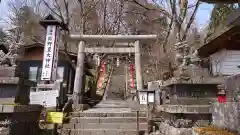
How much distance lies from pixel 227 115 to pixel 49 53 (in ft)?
32.3

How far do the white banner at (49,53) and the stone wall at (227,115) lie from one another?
8797 mm

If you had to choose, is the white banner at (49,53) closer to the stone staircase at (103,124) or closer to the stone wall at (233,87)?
the stone staircase at (103,124)

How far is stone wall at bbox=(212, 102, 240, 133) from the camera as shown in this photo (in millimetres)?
4141

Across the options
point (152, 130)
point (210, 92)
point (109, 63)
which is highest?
point (109, 63)

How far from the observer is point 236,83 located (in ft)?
14.9

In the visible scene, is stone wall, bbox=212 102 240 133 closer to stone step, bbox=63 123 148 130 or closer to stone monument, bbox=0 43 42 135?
stone step, bbox=63 123 148 130

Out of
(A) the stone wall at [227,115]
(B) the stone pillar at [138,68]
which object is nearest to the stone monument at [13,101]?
(A) the stone wall at [227,115]

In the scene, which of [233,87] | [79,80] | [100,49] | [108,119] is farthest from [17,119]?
[100,49]

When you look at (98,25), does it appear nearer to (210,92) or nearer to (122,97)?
(122,97)

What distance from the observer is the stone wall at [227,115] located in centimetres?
414

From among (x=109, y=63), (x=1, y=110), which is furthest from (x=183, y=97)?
(x=109, y=63)

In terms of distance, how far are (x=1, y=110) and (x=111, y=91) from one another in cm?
2047

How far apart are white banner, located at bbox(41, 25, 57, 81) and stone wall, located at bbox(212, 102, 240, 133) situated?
8.80m

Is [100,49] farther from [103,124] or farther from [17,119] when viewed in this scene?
[17,119]
